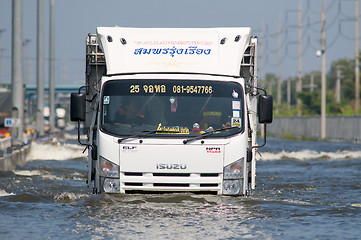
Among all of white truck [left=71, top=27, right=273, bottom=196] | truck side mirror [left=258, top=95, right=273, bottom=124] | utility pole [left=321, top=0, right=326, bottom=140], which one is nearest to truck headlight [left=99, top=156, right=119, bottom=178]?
white truck [left=71, top=27, right=273, bottom=196]

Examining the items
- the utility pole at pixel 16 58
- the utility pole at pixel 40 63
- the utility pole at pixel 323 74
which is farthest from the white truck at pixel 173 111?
the utility pole at pixel 323 74

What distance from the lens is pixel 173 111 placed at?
37.7 ft

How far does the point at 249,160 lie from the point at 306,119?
56311mm

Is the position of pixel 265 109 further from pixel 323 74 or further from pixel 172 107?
pixel 323 74

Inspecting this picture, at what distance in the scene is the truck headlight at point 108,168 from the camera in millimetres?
11211

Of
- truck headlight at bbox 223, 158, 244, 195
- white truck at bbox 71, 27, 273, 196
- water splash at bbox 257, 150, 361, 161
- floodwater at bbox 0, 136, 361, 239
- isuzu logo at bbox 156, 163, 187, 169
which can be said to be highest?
white truck at bbox 71, 27, 273, 196

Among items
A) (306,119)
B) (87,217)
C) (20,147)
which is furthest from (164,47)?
(306,119)

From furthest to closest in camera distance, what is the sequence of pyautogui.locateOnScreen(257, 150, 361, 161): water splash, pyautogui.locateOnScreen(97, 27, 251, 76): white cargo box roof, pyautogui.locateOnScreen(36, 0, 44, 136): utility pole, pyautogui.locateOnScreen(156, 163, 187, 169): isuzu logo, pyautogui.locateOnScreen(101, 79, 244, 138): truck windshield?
pyautogui.locateOnScreen(36, 0, 44, 136): utility pole, pyautogui.locateOnScreen(257, 150, 361, 161): water splash, pyautogui.locateOnScreen(97, 27, 251, 76): white cargo box roof, pyautogui.locateOnScreen(101, 79, 244, 138): truck windshield, pyautogui.locateOnScreen(156, 163, 187, 169): isuzu logo

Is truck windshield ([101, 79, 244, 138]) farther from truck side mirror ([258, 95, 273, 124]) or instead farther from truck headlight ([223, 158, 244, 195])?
truck headlight ([223, 158, 244, 195])

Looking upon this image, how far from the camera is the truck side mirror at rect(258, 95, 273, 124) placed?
11445mm

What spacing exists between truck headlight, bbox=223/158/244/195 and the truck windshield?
48 centimetres

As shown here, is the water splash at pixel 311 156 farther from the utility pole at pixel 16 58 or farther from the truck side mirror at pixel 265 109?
the truck side mirror at pixel 265 109

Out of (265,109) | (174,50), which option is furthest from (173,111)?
(265,109)

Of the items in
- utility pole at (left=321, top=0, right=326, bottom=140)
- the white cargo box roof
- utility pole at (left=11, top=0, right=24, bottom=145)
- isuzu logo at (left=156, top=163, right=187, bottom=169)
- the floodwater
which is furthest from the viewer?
utility pole at (left=321, top=0, right=326, bottom=140)
